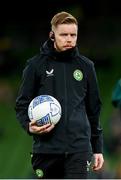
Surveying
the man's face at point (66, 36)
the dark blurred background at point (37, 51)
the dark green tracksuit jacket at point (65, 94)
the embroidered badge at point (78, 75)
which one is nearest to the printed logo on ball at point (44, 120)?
the dark green tracksuit jacket at point (65, 94)

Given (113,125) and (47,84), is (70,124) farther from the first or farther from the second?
(113,125)

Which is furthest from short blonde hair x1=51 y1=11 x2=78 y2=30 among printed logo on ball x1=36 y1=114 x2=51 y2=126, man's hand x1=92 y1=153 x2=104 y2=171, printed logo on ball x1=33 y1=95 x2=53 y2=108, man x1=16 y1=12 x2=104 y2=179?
man's hand x1=92 y1=153 x2=104 y2=171

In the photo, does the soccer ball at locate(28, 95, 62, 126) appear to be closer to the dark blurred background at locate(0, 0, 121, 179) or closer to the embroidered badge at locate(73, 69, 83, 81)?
the embroidered badge at locate(73, 69, 83, 81)

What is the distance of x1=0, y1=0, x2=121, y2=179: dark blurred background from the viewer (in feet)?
42.0

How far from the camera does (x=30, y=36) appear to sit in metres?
14.8

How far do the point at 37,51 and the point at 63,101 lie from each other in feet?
30.0

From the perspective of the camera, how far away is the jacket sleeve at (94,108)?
557 cm

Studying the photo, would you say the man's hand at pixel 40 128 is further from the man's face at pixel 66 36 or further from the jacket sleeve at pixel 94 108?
the man's face at pixel 66 36

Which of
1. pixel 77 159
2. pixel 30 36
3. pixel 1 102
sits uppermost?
pixel 77 159

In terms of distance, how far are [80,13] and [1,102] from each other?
2.24 metres

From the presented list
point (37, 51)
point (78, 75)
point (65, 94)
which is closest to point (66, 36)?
point (78, 75)

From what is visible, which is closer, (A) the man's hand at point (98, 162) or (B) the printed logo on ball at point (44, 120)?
(B) the printed logo on ball at point (44, 120)

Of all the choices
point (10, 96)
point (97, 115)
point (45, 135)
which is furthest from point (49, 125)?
point (10, 96)

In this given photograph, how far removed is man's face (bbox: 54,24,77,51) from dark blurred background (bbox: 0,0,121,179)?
6944mm
